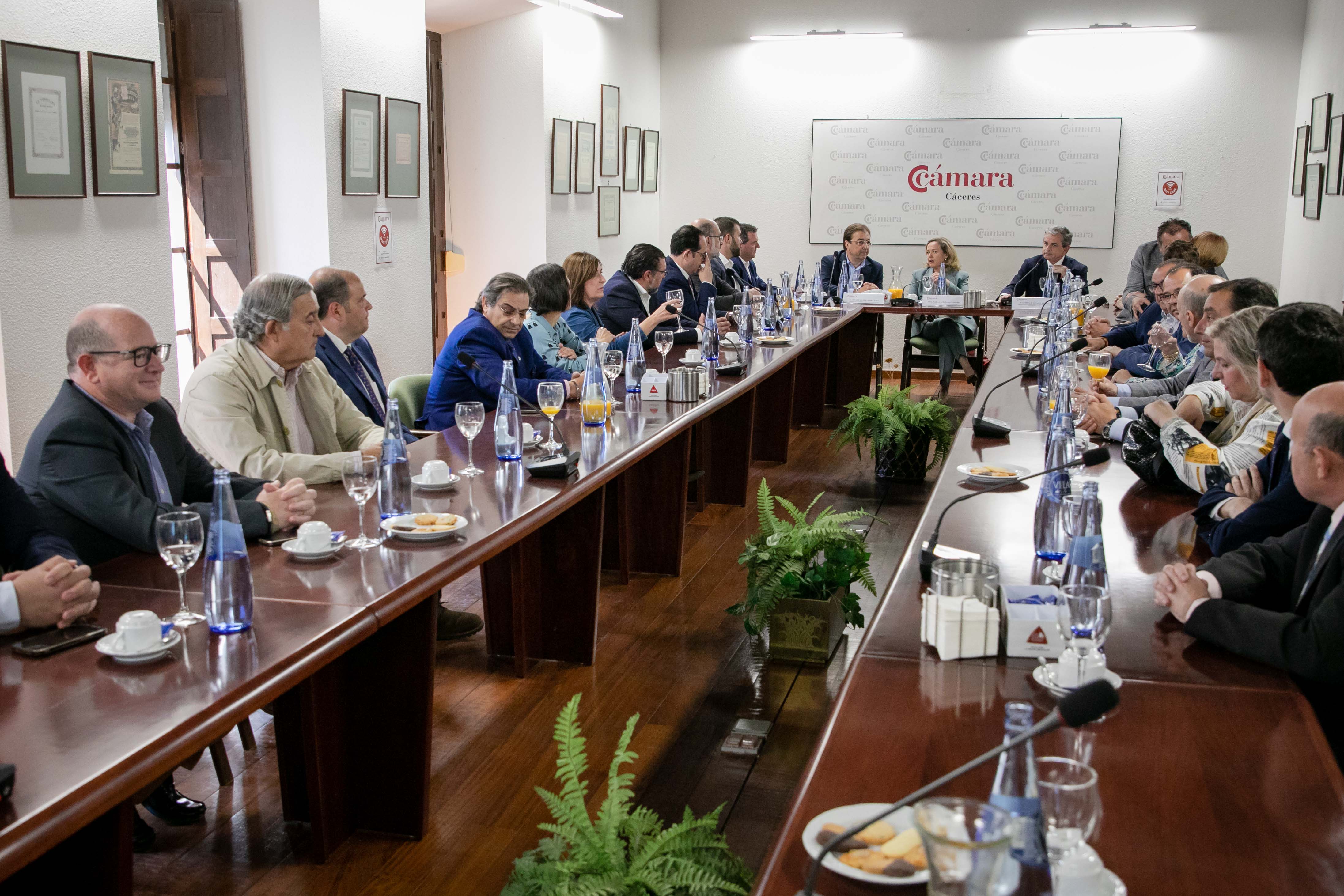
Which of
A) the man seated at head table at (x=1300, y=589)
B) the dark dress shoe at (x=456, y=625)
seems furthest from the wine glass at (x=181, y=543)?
the dark dress shoe at (x=456, y=625)

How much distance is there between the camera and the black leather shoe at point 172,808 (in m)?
2.72

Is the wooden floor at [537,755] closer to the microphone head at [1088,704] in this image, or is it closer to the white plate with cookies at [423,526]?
the white plate with cookies at [423,526]

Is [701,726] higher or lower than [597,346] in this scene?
lower

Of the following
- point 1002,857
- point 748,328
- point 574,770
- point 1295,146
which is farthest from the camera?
point 1295,146

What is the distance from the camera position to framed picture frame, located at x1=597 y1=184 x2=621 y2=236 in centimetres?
935

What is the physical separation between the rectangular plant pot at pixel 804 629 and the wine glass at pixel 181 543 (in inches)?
84.0

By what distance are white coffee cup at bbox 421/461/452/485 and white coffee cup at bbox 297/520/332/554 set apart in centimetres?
55

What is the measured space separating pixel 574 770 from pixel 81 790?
0.74 metres

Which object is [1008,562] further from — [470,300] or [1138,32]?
[1138,32]

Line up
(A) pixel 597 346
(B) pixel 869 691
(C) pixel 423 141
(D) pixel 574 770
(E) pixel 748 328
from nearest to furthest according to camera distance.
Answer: (B) pixel 869 691 < (D) pixel 574 770 < (A) pixel 597 346 < (E) pixel 748 328 < (C) pixel 423 141

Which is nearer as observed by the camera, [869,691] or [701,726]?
[869,691]

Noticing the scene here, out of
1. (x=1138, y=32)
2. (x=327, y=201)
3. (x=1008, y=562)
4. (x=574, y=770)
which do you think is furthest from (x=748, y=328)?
(x=1138, y=32)

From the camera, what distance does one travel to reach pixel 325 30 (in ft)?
18.8

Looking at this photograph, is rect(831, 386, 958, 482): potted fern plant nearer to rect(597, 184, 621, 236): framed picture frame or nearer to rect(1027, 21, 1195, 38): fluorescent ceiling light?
rect(597, 184, 621, 236): framed picture frame
